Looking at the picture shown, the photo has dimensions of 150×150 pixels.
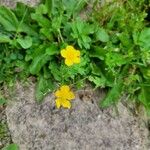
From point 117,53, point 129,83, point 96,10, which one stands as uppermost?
point 96,10

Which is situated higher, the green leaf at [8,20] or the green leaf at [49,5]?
the green leaf at [49,5]

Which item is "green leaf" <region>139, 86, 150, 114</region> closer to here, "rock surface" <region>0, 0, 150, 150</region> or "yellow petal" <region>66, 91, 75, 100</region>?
"rock surface" <region>0, 0, 150, 150</region>

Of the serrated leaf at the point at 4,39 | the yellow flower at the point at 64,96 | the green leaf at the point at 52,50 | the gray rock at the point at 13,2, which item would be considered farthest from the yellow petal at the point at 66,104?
the gray rock at the point at 13,2

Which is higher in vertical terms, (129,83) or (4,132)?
(129,83)

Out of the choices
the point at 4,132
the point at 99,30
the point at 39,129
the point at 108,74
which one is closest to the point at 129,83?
the point at 108,74

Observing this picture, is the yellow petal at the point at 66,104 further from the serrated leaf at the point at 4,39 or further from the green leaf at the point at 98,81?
the serrated leaf at the point at 4,39

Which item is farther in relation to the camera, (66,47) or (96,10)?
(96,10)

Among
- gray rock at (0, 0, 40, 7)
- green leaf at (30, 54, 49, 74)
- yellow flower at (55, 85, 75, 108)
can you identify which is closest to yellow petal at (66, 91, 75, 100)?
yellow flower at (55, 85, 75, 108)

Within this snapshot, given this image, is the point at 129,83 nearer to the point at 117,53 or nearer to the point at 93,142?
the point at 117,53
